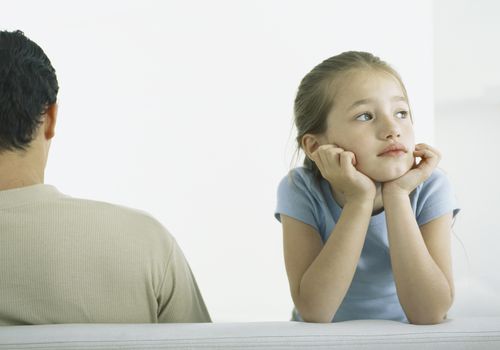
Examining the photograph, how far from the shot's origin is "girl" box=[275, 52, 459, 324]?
1.18m

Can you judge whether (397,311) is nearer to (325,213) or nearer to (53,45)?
(325,213)

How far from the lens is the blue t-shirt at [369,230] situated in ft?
4.64

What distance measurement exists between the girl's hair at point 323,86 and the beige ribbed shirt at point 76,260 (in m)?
0.51

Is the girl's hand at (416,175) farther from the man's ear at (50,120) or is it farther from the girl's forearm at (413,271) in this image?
the man's ear at (50,120)

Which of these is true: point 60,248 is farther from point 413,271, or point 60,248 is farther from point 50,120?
point 413,271

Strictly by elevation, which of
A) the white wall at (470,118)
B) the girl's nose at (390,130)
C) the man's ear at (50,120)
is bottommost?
the white wall at (470,118)

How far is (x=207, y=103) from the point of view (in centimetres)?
415

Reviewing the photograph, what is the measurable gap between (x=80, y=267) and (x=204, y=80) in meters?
3.18

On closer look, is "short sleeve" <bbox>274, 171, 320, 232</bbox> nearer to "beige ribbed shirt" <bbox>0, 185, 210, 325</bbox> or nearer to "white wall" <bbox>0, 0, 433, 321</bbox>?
"beige ribbed shirt" <bbox>0, 185, 210, 325</bbox>

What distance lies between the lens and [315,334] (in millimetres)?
863

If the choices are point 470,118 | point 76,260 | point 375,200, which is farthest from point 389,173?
point 470,118

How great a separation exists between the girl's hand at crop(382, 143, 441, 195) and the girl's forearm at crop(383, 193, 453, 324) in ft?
0.15

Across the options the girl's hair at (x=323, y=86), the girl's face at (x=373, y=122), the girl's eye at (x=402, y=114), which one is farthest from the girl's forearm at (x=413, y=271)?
the girl's hair at (x=323, y=86)

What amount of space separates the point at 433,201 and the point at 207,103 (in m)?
2.87
